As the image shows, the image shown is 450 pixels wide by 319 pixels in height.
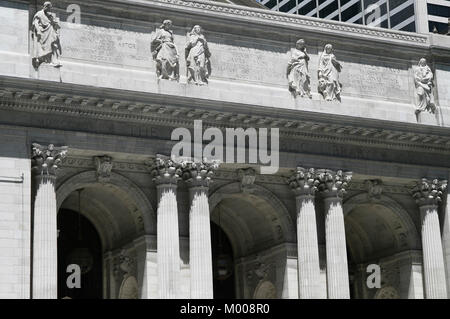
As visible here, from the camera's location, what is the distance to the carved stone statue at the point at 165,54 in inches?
2208

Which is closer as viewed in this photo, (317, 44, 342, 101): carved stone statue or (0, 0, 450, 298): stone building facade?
(0, 0, 450, 298): stone building facade

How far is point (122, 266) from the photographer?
57656 mm

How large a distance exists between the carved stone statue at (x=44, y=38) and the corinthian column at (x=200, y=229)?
7.56 m

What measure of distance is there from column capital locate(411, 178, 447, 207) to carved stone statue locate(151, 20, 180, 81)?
13.7 metres

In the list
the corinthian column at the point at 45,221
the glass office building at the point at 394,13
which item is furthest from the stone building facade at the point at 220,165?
the glass office building at the point at 394,13

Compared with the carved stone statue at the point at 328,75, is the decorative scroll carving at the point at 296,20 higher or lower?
higher

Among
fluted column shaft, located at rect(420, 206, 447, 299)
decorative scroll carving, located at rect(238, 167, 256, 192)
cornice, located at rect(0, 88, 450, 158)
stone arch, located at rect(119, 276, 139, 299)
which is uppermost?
cornice, located at rect(0, 88, 450, 158)

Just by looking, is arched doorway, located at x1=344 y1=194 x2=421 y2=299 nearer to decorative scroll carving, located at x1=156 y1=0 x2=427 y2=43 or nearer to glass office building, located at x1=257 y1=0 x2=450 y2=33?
decorative scroll carving, located at x1=156 y1=0 x2=427 y2=43

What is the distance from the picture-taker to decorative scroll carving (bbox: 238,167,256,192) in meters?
57.8

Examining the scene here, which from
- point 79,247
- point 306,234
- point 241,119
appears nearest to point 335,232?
point 306,234

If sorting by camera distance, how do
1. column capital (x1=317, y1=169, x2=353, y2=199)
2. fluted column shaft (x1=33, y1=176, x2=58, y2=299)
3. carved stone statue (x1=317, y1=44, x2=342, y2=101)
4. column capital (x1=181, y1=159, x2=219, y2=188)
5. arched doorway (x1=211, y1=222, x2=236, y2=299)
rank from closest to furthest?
fluted column shaft (x1=33, y1=176, x2=58, y2=299), column capital (x1=181, y1=159, x2=219, y2=188), column capital (x1=317, y1=169, x2=353, y2=199), carved stone statue (x1=317, y1=44, x2=342, y2=101), arched doorway (x1=211, y1=222, x2=236, y2=299)

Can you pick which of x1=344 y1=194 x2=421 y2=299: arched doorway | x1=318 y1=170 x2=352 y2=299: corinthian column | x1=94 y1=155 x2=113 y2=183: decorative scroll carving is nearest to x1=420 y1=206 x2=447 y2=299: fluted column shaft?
x1=344 y1=194 x2=421 y2=299: arched doorway

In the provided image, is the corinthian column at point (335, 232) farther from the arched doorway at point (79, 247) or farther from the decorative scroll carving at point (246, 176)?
the arched doorway at point (79, 247)

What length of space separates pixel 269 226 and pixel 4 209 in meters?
14.4
